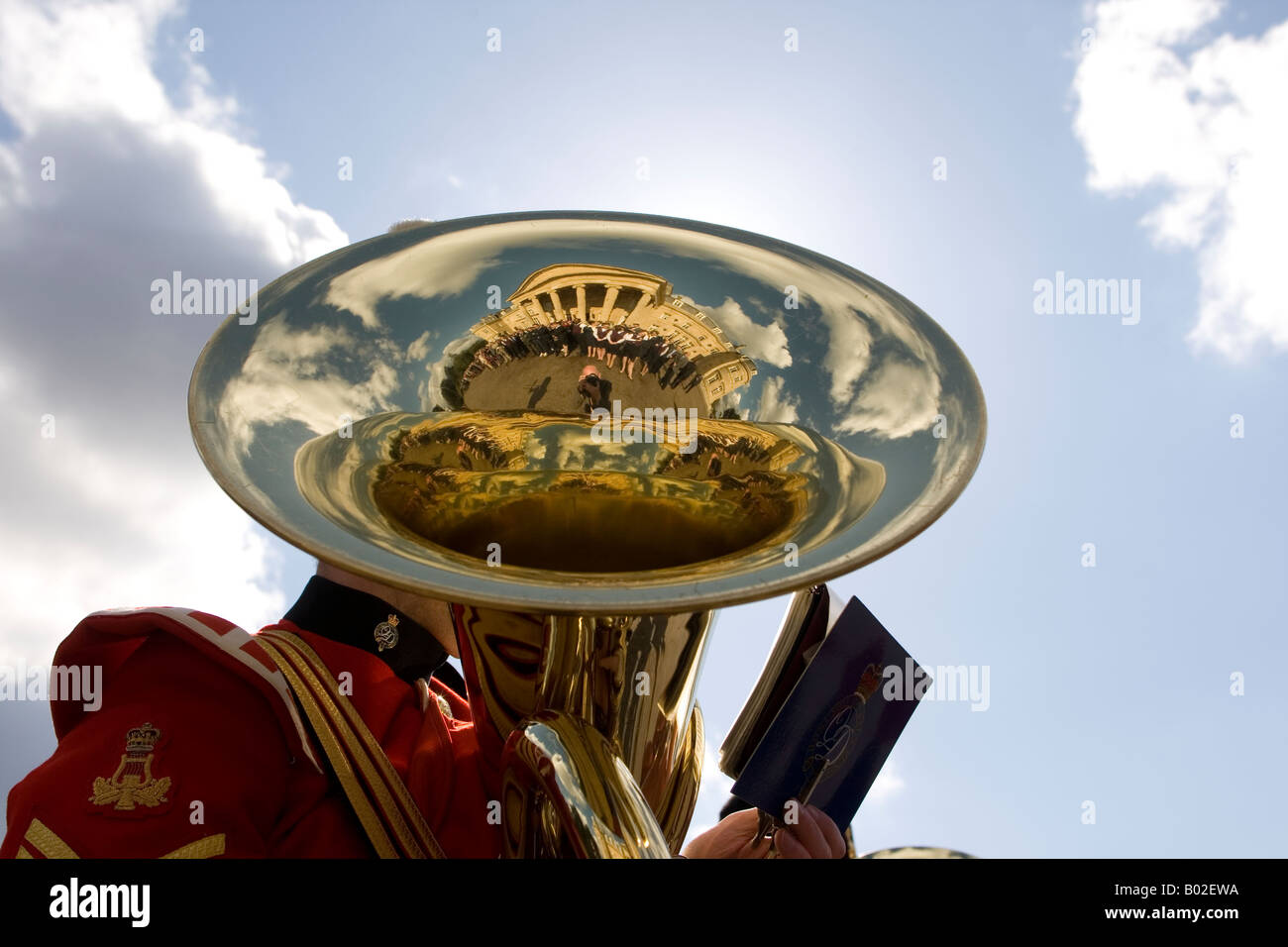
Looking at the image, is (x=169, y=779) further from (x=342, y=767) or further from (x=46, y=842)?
(x=342, y=767)

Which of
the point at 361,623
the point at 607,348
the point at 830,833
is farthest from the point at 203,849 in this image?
the point at 830,833

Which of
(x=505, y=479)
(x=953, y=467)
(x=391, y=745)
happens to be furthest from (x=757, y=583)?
(x=391, y=745)

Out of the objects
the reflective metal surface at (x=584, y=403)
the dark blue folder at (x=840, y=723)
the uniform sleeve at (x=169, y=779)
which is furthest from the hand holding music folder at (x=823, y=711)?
the uniform sleeve at (x=169, y=779)

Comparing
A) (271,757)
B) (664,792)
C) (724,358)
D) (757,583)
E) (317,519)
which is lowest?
(664,792)

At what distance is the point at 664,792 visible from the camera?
9.86ft

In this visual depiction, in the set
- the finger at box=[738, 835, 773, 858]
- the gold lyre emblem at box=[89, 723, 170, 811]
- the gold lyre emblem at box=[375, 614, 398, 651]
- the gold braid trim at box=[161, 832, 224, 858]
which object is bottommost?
the finger at box=[738, 835, 773, 858]

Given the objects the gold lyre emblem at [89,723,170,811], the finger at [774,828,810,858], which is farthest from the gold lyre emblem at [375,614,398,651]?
the finger at [774,828,810,858]

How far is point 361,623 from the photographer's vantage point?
130 inches

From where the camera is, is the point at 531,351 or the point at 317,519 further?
the point at 531,351

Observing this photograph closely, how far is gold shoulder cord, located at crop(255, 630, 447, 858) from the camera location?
2.80 m

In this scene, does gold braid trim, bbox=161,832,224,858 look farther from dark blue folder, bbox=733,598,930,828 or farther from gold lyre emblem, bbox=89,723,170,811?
dark blue folder, bbox=733,598,930,828

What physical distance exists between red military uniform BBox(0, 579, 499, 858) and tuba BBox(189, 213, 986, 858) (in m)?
0.26
